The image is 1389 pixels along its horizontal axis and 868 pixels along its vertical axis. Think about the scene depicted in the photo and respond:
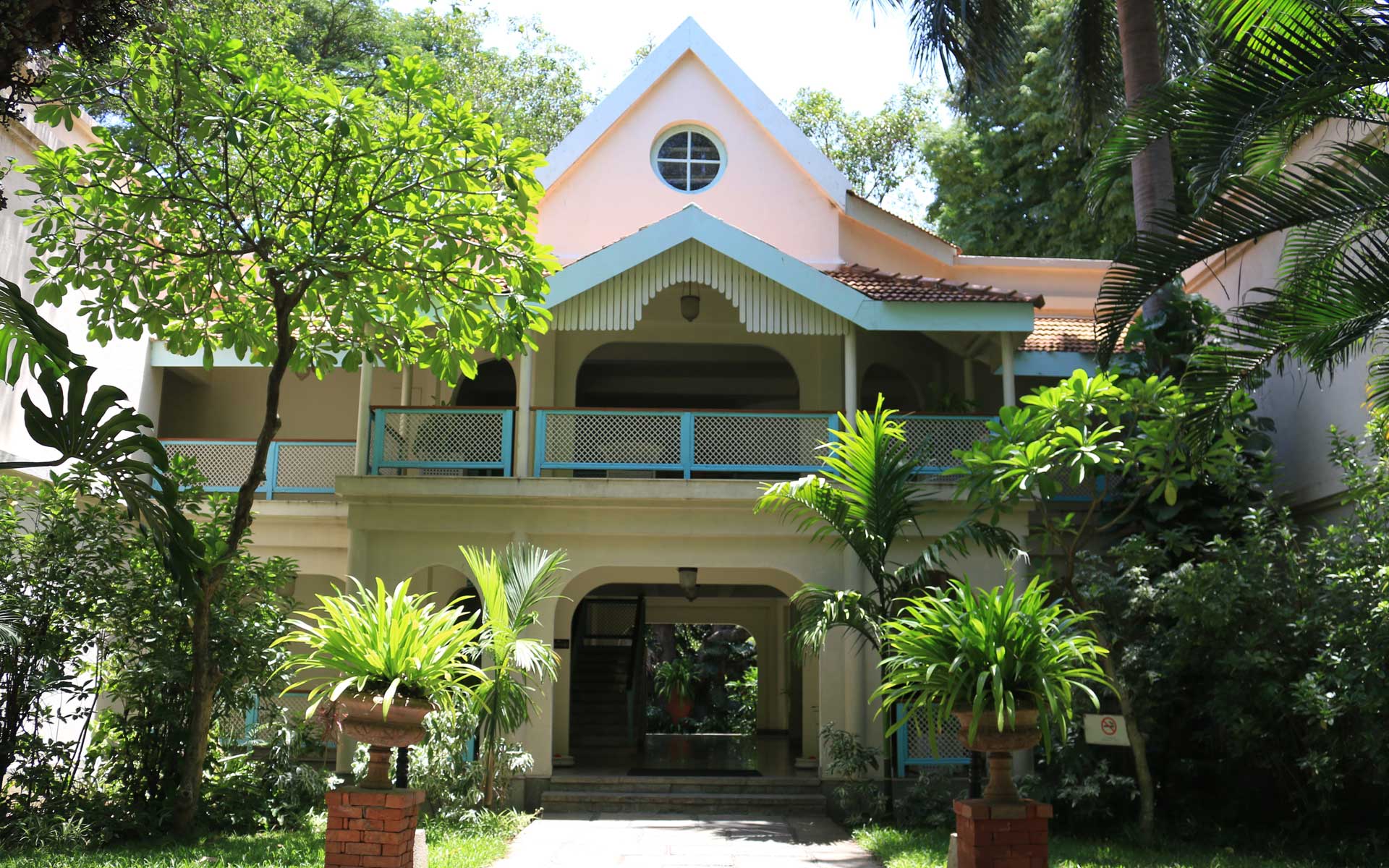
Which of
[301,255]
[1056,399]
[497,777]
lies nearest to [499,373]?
[497,777]

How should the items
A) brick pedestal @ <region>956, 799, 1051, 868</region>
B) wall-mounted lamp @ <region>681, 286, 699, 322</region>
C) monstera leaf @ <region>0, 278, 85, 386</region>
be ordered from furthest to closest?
1. wall-mounted lamp @ <region>681, 286, 699, 322</region>
2. brick pedestal @ <region>956, 799, 1051, 868</region>
3. monstera leaf @ <region>0, 278, 85, 386</region>

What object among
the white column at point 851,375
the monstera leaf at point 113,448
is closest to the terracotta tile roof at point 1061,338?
the white column at point 851,375

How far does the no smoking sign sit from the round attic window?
10083 millimetres

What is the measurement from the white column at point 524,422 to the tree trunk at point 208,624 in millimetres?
3806

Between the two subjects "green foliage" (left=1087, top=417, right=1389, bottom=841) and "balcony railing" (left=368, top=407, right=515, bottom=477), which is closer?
"green foliage" (left=1087, top=417, right=1389, bottom=841)

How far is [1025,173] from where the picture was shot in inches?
970

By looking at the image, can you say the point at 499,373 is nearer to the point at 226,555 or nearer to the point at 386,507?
the point at 386,507

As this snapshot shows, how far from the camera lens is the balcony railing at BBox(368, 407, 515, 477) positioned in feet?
42.5

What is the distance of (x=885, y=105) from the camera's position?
99.3ft

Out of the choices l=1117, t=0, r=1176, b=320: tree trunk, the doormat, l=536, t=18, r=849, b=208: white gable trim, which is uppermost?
l=536, t=18, r=849, b=208: white gable trim

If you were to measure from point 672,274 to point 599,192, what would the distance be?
15.5 ft

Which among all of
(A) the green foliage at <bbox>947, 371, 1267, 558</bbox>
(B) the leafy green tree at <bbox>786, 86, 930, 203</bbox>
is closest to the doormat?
(A) the green foliage at <bbox>947, 371, 1267, 558</bbox>

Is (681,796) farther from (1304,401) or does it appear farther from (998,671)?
(1304,401)

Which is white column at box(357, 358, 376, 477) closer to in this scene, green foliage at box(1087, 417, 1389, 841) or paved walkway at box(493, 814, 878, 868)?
paved walkway at box(493, 814, 878, 868)
